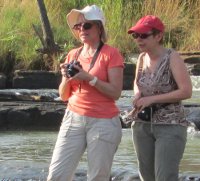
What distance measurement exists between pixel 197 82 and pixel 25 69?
12.4ft

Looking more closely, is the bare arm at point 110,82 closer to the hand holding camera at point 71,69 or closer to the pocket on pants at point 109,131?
the hand holding camera at point 71,69

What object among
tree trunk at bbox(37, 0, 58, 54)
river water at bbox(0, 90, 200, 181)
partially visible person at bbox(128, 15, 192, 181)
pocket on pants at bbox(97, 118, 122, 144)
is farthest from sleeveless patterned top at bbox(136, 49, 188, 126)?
tree trunk at bbox(37, 0, 58, 54)

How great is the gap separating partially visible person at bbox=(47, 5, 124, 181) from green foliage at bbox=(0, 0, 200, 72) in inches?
453

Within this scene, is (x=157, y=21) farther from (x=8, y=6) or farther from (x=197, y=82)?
(x=8, y=6)

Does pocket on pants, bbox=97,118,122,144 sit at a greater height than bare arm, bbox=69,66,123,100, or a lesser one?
lesser

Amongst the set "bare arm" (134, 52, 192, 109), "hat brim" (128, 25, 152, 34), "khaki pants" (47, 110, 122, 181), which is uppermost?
"hat brim" (128, 25, 152, 34)

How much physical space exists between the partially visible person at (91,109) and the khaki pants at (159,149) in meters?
0.19

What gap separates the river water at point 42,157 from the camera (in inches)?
262

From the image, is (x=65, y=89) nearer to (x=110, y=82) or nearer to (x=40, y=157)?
(x=110, y=82)

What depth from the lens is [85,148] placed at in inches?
183

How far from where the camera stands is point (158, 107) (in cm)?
A: 448

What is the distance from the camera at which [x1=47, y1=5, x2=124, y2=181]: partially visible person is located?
4.54 meters

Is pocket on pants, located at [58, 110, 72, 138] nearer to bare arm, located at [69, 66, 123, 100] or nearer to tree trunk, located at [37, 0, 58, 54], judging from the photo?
bare arm, located at [69, 66, 123, 100]

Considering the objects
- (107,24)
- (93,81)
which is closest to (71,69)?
(93,81)
